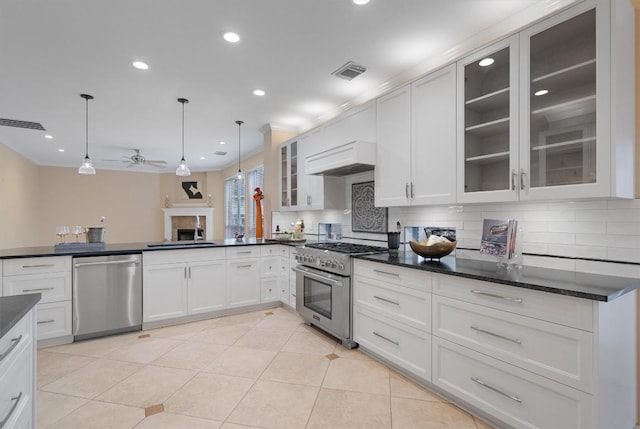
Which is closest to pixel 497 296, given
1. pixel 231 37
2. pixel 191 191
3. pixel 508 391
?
pixel 508 391

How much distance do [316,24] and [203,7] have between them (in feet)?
2.74

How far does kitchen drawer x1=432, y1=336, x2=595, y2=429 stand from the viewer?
148cm

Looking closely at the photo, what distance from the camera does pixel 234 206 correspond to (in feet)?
29.2

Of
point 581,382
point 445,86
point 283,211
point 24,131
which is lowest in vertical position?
point 581,382

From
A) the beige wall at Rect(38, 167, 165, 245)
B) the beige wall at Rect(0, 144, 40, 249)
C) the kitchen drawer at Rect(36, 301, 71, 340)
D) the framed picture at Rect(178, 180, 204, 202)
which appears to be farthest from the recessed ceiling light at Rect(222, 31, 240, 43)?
the beige wall at Rect(38, 167, 165, 245)

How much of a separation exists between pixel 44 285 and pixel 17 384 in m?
2.40

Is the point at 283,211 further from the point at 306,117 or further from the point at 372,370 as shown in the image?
the point at 372,370

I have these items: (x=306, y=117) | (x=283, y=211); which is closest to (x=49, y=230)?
(x=283, y=211)

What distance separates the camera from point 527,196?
194cm

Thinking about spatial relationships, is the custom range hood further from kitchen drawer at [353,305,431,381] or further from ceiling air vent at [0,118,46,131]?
ceiling air vent at [0,118,46,131]

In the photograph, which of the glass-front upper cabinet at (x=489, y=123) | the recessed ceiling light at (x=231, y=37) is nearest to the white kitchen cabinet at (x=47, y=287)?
the recessed ceiling light at (x=231, y=37)

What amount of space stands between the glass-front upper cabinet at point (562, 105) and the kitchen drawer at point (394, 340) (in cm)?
132

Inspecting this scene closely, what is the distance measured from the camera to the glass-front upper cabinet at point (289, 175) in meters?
4.54

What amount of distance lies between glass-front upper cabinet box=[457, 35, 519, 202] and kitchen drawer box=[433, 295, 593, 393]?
0.80 meters
